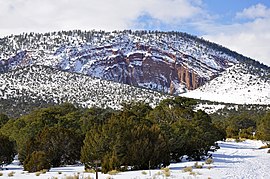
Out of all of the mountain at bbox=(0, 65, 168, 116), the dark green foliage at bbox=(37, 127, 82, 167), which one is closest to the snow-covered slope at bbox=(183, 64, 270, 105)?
the mountain at bbox=(0, 65, 168, 116)

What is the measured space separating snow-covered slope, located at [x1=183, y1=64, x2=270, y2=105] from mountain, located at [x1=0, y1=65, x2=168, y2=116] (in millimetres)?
33902

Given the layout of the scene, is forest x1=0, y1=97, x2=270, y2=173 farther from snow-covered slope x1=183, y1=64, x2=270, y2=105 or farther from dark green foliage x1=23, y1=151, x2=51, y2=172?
snow-covered slope x1=183, y1=64, x2=270, y2=105

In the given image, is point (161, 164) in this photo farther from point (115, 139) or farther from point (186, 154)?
point (186, 154)

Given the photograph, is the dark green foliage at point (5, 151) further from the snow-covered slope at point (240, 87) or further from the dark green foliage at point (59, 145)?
the snow-covered slope at point (240, 87)

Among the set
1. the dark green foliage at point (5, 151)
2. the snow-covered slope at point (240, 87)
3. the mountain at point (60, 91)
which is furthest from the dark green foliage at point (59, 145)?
the snow-covered slope at point (240, 87)

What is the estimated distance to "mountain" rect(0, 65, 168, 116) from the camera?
123812 mm

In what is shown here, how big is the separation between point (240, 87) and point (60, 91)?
73702 mm

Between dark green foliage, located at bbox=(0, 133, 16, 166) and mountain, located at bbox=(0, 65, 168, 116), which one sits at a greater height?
mountain, located at bbox=(0, 65, 168, 116)

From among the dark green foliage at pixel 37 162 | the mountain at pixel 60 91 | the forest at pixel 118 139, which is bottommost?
the dark green foliage at pixel 37 162

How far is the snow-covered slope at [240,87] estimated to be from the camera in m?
166

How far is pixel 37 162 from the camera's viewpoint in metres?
29.9

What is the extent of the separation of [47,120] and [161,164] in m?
17.2

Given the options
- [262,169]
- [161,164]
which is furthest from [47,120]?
[262,169]

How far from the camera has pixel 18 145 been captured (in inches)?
1580
